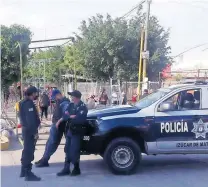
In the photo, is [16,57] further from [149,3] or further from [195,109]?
[195,109]

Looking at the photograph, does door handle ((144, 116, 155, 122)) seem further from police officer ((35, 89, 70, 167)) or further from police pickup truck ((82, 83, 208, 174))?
police officer ((35, 89, 70, 167))

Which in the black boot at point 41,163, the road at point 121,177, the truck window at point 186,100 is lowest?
the road at point 121,177

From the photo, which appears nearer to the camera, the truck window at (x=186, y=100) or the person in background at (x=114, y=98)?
the truck window at (x=186, y=100)

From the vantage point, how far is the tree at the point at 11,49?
17625mm

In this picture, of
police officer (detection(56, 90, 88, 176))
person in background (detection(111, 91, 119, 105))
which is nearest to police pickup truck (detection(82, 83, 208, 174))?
police officer (detection(56, 90, 88, 176))

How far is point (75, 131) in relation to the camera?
7133 mm

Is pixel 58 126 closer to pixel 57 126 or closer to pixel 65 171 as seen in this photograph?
pixel 57 126

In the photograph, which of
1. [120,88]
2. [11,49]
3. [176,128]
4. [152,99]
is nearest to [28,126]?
[152,99]

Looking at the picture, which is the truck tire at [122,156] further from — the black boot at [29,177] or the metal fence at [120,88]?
the metal fence at [120,88]

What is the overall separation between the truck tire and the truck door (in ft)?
1.61

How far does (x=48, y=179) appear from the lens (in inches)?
275

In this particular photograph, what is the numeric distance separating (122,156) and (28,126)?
1.94m

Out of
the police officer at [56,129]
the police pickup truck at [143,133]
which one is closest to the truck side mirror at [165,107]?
the police pickup truck at [143,133]

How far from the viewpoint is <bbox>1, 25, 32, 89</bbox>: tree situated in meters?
17.6
